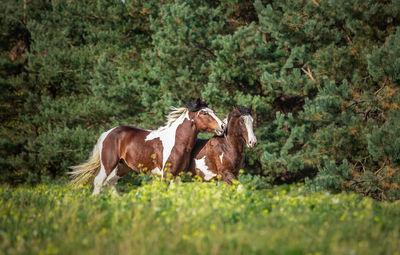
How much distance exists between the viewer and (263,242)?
13.6ft

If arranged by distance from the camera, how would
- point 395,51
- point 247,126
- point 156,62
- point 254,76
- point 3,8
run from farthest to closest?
point 3,8, point 156,62, point 254,76, point 395,51, point 247,126

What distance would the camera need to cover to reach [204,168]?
905cm

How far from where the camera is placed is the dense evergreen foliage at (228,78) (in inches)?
488

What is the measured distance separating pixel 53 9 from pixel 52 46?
7.23 ft

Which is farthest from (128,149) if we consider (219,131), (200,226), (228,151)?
(200,226)

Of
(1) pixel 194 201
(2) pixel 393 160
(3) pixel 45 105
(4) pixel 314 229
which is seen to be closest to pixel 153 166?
(1) pixel 194 201

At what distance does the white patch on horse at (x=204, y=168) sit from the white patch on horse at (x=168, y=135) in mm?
775

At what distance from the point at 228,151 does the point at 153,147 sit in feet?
5.76

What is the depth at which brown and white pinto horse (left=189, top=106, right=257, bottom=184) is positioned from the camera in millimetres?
8578

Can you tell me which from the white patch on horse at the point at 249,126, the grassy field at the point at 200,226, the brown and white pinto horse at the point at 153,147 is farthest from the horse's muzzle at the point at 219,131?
the grassy field at the point at 200,226

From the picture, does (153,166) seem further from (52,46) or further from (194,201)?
(52,46)

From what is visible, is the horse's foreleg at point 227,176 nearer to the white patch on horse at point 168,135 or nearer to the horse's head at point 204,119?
the horse's head at point 204,119

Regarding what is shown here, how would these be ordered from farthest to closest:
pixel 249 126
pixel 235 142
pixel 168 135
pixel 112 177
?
pixel 112 177, pixel 168 135, pixel 235 142, pixel 249 126

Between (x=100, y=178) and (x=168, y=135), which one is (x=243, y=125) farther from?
(x=100, y=178)
